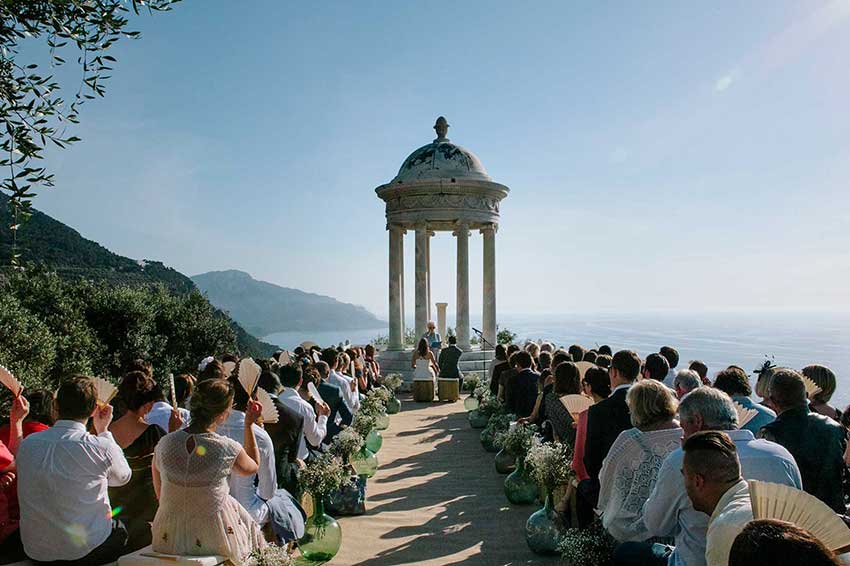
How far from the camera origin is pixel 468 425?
56.9ft

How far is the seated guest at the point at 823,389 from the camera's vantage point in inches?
294

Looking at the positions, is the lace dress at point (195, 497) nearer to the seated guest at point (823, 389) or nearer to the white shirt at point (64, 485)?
the white shirt at point (64, 485)

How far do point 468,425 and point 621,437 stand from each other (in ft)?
39.2

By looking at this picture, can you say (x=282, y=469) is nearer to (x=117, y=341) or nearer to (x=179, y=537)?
(x=179, y=537)

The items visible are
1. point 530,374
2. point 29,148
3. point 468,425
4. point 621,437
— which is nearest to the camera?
point 621,437

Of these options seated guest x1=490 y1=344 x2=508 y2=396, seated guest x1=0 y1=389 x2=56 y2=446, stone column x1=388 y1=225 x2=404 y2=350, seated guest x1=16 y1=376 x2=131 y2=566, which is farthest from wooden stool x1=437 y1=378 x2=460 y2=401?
seated guest x1=16 y1=376 x2=131 y2=566

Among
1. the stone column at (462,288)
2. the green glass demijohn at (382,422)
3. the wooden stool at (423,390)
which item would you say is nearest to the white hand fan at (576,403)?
the green glass demijohn at (382,422)

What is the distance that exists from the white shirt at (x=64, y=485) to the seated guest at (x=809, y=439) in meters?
5.74

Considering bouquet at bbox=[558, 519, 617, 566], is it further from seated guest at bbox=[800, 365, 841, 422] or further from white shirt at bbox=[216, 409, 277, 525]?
seated guest at bbox=[800, 365, 841, 422]

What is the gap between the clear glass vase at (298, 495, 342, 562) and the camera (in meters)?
7.32

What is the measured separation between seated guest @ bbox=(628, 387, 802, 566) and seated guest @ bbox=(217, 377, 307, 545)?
3.39m

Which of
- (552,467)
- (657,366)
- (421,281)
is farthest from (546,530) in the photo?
(421,281)

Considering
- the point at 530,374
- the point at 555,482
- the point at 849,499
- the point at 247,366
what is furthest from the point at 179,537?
the point at 530,374

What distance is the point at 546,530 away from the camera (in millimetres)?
7672
